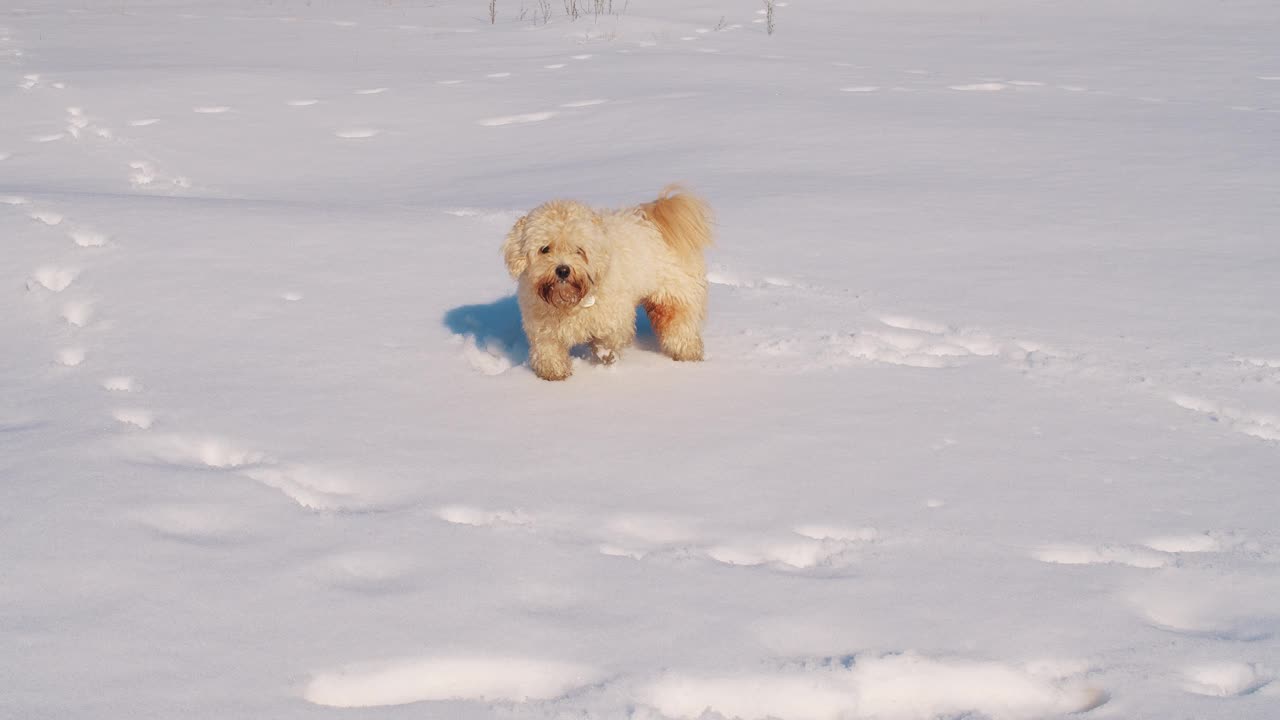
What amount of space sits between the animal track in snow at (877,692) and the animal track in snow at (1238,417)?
1741 millimetres

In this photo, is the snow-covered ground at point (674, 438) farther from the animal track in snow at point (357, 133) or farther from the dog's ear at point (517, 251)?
the animal track in snow at point (357, 133)

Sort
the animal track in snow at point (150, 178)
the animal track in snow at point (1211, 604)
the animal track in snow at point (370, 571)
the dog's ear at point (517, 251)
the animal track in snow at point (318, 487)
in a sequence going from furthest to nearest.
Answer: the animal track in snow at point (150, 178), the dog's ear at point (517, 251), the animal track in snow at point (318, 487), the animal track in snow at point (370, 571), the animal track in snow at point (1211, 604)

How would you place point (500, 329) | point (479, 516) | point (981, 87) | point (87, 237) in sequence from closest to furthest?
point (479, 516)
point (500, 329)
point (87, 237)
point (981, 87)

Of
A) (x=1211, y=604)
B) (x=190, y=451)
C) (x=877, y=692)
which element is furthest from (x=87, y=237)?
(x=1211, y=604)

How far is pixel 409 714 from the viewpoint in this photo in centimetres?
232

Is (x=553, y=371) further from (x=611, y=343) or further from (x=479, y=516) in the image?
(x=479, y=516)

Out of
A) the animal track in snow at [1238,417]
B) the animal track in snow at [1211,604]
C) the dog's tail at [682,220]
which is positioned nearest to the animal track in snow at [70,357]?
the dog's tail at [682,220]

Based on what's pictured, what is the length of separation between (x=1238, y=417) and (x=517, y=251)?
2467 mm

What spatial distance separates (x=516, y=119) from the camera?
9.62 meters

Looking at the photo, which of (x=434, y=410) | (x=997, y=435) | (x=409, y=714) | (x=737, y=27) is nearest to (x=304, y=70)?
(x=737, y=27)

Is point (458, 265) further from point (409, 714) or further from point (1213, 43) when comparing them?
point (1213, 43)

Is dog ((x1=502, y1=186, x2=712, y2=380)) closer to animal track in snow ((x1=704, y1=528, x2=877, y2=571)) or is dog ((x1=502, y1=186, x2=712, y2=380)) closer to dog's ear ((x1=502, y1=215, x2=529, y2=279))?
dog's ear ((x1=502, y1=215, x2=529, y2=279))

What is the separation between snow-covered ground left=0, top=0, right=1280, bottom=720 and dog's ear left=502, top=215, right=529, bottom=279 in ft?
1.40

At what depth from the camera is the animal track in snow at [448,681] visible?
239 centimetres
